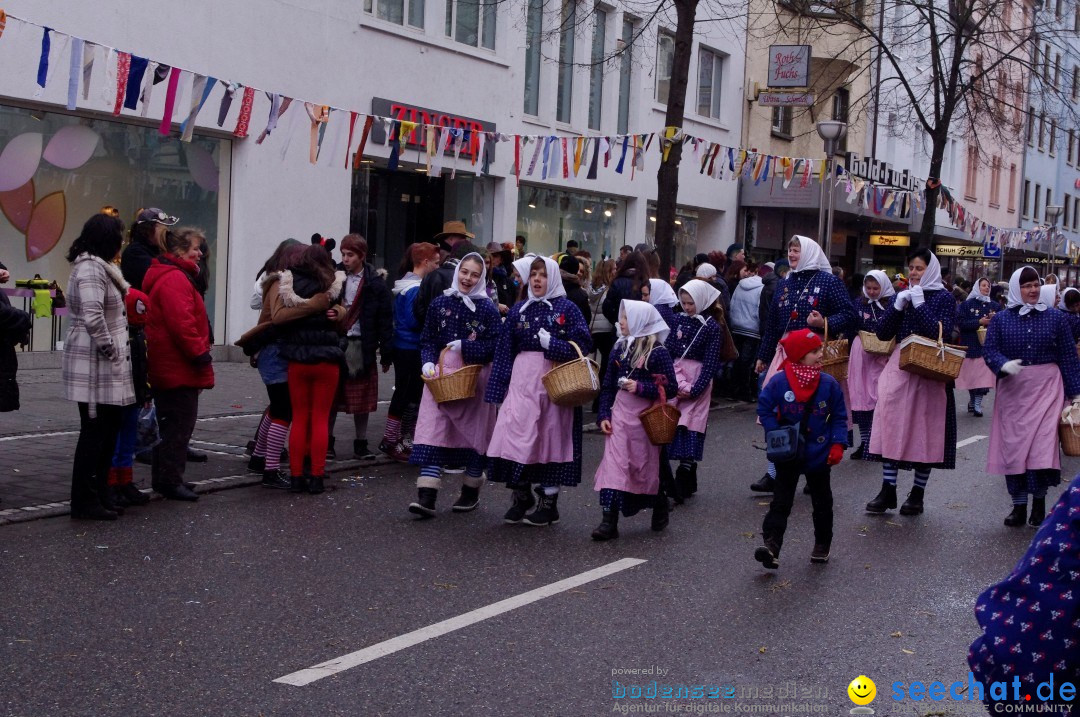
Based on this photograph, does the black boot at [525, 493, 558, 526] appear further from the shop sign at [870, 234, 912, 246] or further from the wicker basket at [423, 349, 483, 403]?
the shop sign at [870, 234, 912, 246]

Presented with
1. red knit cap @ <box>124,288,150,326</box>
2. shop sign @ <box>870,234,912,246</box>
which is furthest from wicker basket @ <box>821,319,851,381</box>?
shop sign @ <box>870,234,912,246</box>

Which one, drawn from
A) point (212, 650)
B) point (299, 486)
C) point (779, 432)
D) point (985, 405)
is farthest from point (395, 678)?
point (985, 405)

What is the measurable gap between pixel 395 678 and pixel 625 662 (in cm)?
96

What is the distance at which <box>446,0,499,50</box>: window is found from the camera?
819 inches

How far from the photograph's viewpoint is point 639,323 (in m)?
8.18

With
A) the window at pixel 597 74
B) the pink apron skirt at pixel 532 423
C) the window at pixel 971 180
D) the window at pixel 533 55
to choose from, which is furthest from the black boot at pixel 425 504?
the window at pixel 971 180

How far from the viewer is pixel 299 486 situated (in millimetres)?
9312

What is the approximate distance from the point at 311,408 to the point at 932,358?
431cm

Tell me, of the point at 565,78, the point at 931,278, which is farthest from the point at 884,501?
the point at 565,78

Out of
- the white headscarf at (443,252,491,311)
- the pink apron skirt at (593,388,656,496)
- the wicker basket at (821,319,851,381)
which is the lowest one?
the pink apron skirt at (593,388,656,496)

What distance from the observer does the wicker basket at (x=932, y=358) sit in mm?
9164

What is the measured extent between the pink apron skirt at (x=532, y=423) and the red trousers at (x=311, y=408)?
Answer: 57.0 inches

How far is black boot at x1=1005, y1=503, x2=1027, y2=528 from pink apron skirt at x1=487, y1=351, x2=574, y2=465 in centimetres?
314

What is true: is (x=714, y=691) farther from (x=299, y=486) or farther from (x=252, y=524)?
(x=299, y=486)
